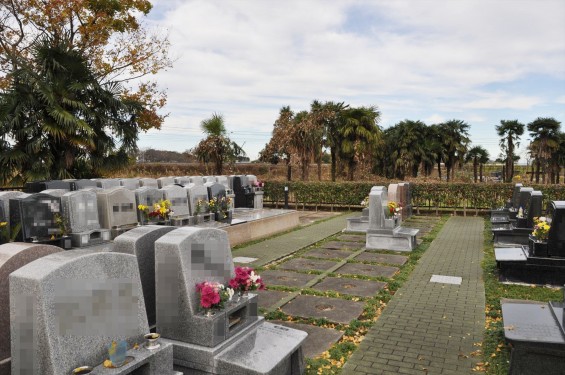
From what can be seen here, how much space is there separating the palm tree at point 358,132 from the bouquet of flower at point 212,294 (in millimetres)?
22113

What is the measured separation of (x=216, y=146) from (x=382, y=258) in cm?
1631

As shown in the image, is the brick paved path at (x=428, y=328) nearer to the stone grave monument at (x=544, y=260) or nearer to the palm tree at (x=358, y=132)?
the stone grave monument at (x=544, y=260)

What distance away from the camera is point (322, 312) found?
682 cm

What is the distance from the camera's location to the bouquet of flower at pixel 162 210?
10609 millimetres

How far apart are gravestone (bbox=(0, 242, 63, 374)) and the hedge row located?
18428 millimetres

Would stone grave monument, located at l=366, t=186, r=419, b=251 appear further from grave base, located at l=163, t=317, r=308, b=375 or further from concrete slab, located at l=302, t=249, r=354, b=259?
grave base, located at l=163, t=317, r=308, b=375

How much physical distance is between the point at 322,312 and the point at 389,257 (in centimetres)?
467

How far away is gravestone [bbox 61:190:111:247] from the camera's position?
29.6 ft

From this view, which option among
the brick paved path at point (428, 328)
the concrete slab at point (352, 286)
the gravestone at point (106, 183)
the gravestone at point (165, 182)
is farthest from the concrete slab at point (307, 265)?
the gravestone at point (165, 182)

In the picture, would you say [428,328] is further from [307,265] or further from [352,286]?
[307,265]

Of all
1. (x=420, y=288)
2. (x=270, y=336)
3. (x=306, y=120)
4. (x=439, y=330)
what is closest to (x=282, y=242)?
(x=420, y=288)

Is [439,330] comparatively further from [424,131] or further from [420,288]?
[424,131]

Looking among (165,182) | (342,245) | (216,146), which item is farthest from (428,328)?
(216,146)

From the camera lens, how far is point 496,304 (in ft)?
23.2
